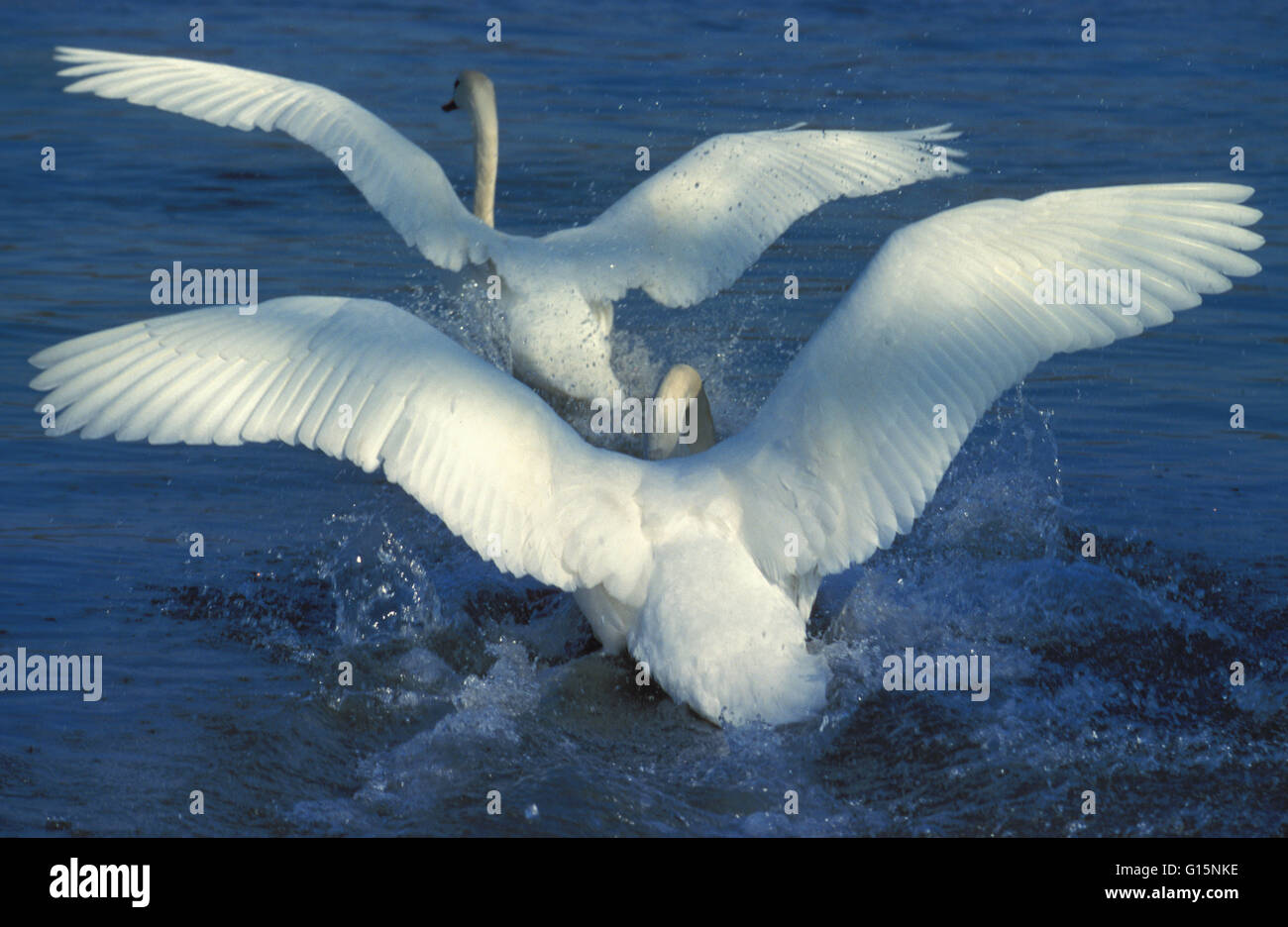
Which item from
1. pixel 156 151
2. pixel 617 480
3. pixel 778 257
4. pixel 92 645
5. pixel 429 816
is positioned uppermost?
pixel 156 151

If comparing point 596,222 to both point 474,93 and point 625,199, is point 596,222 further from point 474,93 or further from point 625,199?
point 474,93

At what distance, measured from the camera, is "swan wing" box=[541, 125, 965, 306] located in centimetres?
855

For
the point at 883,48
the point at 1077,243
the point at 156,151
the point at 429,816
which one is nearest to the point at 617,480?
the point at 429,816

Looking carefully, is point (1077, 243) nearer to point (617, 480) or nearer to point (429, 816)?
point (617, 480)

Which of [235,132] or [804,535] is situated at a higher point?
[235,132]

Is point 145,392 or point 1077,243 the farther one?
point 1077,243

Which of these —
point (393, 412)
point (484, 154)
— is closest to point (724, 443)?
point (393, 412)

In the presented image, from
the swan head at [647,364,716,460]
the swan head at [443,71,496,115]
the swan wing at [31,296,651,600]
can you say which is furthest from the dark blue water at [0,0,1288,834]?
the swan head at [443,71,496,115]

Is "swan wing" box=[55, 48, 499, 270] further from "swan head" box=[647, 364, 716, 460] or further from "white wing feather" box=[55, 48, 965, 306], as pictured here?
"swan head" box=[647, 364, 716, 460]

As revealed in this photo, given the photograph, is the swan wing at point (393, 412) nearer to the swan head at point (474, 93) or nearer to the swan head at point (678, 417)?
the swan head at point (678, 417)

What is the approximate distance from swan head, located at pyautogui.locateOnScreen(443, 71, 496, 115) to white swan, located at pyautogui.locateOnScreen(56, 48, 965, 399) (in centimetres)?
174

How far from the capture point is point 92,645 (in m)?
6.54

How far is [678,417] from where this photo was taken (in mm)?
6711

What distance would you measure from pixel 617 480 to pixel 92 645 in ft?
7.03
